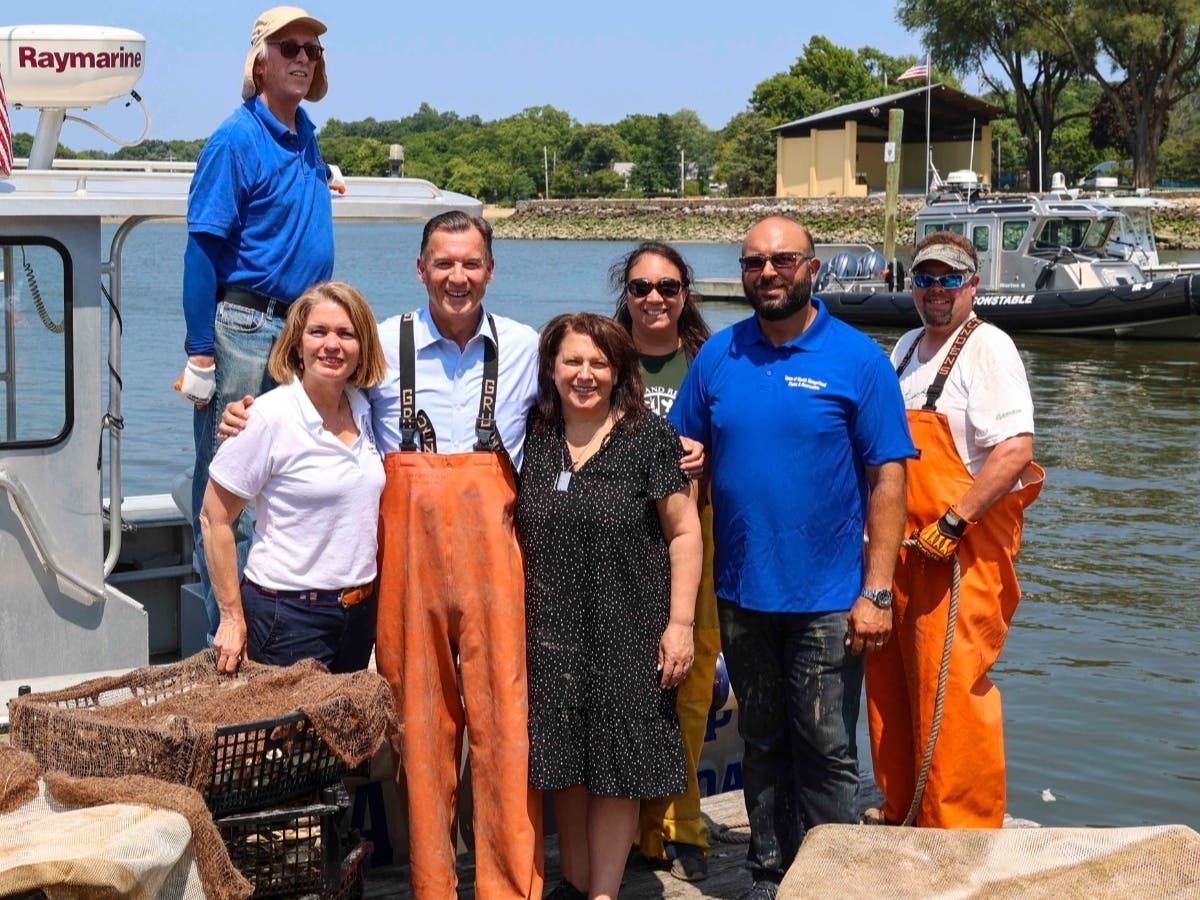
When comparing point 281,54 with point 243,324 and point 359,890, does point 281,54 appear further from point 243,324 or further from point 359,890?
point 359,890

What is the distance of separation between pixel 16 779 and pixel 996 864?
222 cm

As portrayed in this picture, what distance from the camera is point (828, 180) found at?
2601 inches

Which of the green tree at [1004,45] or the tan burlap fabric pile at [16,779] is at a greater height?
the green tree at [1004,45]

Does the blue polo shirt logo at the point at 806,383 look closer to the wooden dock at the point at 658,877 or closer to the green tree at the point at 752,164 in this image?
the wooden dock at the point at 658,877

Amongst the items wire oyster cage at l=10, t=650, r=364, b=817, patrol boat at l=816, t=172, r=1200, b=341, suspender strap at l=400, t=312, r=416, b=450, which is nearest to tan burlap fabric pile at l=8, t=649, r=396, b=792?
wire oyster cage at l=10, t=650, r=364, b=817

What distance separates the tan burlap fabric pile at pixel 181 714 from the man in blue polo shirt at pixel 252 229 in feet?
2.29

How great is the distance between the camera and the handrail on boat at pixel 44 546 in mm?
4789

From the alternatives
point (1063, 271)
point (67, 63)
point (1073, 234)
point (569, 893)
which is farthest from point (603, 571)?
point (1073, 234)

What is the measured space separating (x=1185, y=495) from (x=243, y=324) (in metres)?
12.5

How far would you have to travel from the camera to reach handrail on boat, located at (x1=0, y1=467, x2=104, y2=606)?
15.7 feet

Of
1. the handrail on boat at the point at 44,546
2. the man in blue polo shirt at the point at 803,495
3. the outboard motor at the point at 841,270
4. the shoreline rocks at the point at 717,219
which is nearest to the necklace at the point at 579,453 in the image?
the man in blue polo shirt at the point at 803,495

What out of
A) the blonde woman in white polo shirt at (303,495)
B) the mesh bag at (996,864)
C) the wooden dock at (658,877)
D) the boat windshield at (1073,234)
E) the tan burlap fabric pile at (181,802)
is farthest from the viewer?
the boat windshield at (1073,234)

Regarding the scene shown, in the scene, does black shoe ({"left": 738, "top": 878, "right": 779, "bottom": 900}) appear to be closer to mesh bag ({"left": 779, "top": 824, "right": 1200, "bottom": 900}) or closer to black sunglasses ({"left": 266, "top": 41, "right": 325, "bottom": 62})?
mesh bag ({"left": 779, "top": 824, "right": 1200, "bottom": 900})

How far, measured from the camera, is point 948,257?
4.46m
